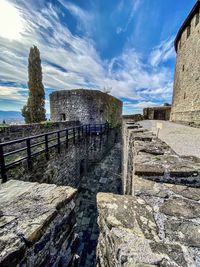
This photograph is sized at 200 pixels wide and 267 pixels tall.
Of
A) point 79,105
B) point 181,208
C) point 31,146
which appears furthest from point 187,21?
point 181,208

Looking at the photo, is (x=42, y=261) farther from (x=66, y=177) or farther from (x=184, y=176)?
(x=66, y=177)

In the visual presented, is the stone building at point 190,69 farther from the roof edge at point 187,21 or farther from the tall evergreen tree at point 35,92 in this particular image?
the tall evergreen tree at point 35,92

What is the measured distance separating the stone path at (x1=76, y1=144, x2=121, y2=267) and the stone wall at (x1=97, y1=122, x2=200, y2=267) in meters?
3.73

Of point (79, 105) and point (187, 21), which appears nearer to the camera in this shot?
point (187, 21)

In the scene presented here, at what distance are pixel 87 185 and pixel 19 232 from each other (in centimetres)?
716

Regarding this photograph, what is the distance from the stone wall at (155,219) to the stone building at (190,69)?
8.14 m

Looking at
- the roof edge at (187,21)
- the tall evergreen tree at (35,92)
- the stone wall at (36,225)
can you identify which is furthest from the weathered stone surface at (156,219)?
the tall evergreen tree at (35,92)

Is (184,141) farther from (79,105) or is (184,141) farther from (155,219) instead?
(79,105)

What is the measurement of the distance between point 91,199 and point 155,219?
611cm

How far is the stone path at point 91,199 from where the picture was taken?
408 centimetres

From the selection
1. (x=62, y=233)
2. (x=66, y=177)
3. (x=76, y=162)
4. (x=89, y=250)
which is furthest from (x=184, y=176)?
(x=76, y=162)

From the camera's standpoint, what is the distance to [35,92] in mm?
13242

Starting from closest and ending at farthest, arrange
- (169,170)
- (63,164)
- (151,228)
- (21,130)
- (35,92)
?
1. (151,228)
2. (169,170)
3. (21,130)
4. (63,164)
5. (35,92)

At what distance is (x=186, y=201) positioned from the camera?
47.0 inches
